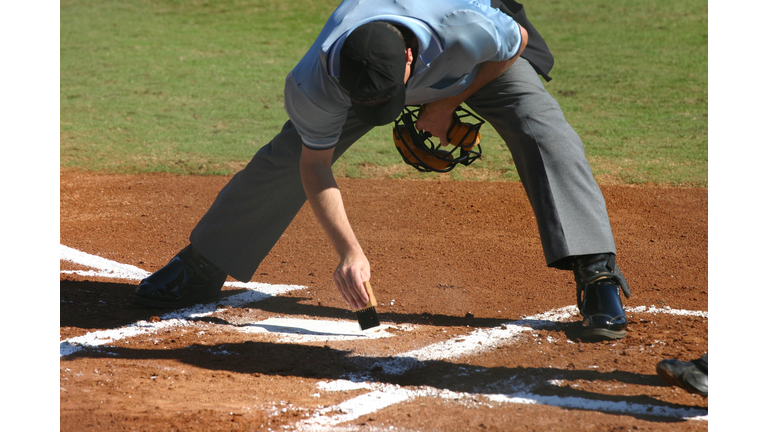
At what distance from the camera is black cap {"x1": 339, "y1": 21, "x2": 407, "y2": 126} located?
2145 millimetres

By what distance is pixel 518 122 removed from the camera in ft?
9.39

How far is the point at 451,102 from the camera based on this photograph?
2902 mm

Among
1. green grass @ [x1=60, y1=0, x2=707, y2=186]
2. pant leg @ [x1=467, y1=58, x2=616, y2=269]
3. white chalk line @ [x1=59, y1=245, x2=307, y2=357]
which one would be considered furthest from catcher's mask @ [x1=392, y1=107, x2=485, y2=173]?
green grass @ [x1=60, y1=0, x2=707, y2=186]

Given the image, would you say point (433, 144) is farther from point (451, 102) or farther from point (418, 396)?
point (418, 396)

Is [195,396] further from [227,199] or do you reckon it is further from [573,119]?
[573,119]

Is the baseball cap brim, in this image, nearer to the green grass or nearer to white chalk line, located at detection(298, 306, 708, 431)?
white chalk line, located at detection(298, 306, 708, 431)

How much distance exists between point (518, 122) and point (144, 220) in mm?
2768

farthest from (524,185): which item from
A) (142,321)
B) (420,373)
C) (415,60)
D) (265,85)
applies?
(265,85)

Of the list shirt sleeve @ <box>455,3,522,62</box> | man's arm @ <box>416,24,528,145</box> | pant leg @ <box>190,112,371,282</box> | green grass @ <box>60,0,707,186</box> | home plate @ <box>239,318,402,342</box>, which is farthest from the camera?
green grass @ <box>60,0,707,186</box>

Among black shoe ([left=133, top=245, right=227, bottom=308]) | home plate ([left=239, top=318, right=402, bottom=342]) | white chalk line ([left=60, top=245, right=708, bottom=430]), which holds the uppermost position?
black shoe ([left=133, top=245, right=227, bottom=308])

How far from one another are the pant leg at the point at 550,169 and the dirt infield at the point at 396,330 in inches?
17.0

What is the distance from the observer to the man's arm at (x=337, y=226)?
240 centimetres

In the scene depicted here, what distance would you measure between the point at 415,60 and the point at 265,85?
21.6 ft

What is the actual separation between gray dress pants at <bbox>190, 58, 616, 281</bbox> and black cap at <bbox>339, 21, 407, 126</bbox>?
2.59ft
